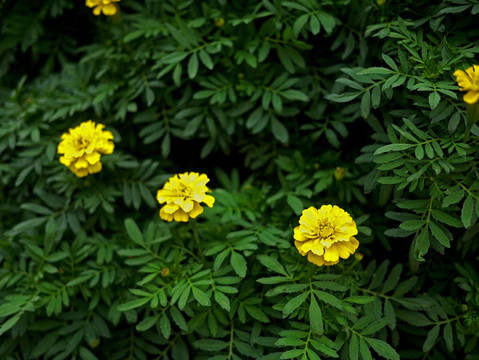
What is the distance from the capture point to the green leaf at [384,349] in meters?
1.35

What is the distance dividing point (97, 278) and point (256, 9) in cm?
110

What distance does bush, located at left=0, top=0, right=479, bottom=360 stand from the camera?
1.43 meters

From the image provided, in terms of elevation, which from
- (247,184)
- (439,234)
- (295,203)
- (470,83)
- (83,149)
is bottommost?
(247,184)

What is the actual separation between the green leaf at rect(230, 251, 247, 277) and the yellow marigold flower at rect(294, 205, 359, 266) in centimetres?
24

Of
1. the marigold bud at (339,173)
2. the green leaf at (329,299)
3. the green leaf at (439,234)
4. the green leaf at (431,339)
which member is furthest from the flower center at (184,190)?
the green leaf at (431,339)

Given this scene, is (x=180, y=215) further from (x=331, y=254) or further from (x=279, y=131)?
(x=279, y=131)

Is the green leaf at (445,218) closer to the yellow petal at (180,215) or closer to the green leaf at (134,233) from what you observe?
the yellow petal at (180,215)

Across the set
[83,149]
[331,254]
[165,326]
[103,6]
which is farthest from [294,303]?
[103,6]

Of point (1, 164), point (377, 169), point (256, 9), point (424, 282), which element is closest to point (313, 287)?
point (377, 169)

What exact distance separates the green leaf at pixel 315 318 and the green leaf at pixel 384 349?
0.57ft

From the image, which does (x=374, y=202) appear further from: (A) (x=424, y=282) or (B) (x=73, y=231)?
(B) (x=73, y=231)

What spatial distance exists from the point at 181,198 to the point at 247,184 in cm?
58

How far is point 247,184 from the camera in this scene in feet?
6.50

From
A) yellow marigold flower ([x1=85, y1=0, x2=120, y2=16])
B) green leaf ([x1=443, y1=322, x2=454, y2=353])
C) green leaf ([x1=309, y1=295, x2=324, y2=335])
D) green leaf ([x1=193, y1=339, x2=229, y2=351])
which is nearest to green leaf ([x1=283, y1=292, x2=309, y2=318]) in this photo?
green leaf ([x1=309, y1=295, x2=324, y2=335])
